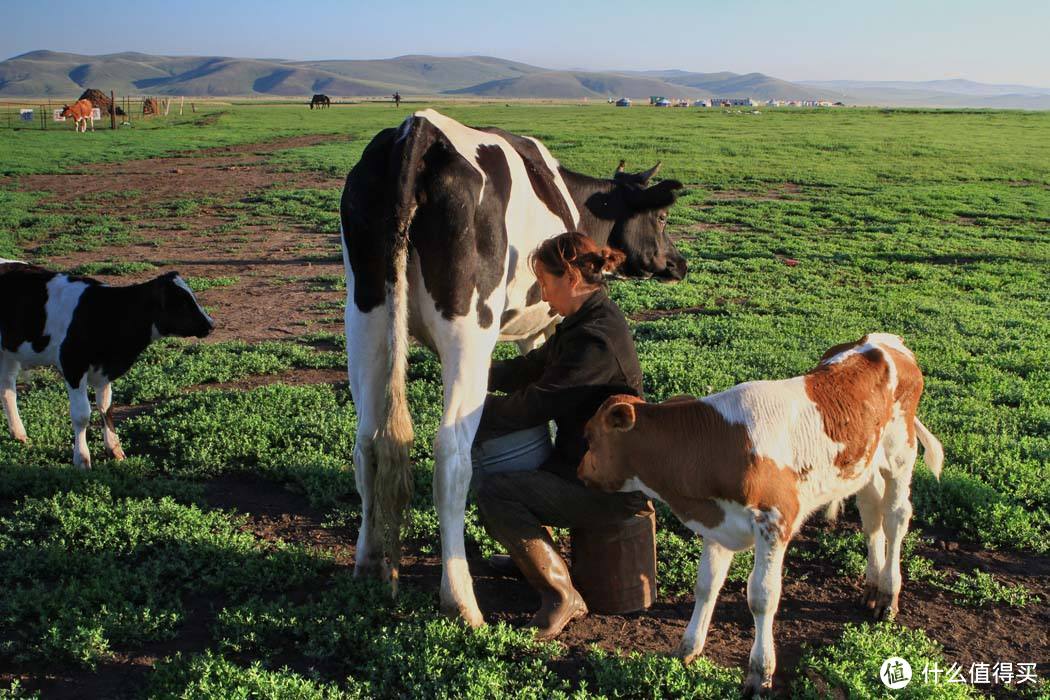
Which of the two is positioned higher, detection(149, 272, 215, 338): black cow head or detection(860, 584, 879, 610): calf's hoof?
detection(149, 272, 215, 338): black cow head

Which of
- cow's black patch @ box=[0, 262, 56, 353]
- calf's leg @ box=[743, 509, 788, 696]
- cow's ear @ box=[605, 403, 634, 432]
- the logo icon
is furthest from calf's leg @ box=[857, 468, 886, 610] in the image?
cow's black patch @ box=[0, 262, 56, 353]

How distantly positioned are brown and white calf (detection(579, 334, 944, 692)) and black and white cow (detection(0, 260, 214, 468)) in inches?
180

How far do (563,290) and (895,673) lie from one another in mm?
2346

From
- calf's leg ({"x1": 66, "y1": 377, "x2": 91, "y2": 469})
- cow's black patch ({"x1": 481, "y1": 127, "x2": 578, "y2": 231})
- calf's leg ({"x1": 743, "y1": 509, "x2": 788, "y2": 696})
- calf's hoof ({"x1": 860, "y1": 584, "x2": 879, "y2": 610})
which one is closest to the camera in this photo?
calf's leg ({"x1": 743, "y1": 509, "x2": 788, "y2": 696})

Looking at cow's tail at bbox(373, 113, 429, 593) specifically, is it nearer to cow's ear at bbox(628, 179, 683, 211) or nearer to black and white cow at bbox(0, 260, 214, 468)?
cow's ear at bbox(628, 179, 683, 211)

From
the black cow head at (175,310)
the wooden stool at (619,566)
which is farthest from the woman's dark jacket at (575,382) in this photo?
the black cow head at (175,310)

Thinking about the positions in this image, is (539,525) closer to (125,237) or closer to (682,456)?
(682,456)

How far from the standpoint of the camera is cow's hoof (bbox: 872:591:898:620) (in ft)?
14.7

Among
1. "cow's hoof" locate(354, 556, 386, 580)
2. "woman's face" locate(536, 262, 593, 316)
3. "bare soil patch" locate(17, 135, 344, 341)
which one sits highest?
"woman's face" locate(536, 262, 593, 316)

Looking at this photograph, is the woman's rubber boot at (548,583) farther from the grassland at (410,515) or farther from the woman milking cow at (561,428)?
the grassland at (410,515)

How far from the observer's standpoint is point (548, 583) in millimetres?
4332

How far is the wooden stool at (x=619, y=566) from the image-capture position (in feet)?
14.6

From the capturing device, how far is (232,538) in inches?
202

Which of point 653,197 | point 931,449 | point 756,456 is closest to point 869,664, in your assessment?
point 756,456
